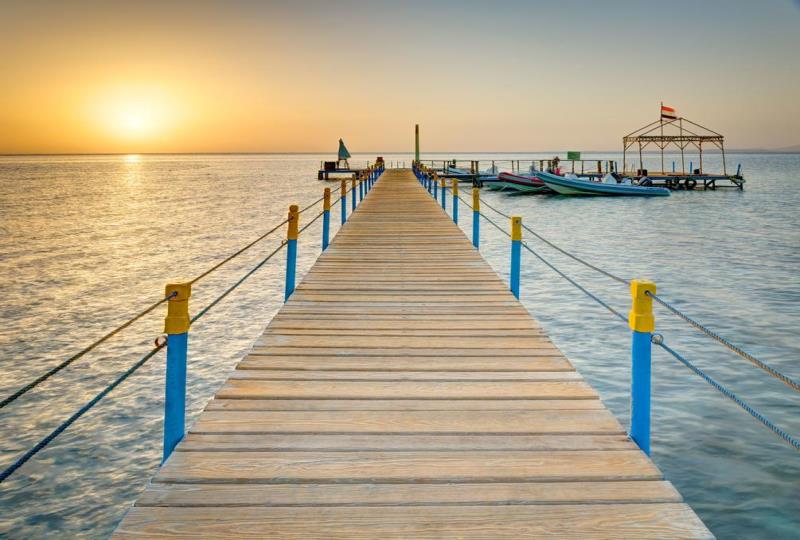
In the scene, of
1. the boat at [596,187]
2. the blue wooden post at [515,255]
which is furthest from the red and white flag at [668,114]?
the blue wooden post at [515,255]

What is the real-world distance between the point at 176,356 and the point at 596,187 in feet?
128

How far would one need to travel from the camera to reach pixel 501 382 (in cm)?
416

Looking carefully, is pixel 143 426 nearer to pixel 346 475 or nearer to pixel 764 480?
pixel 346 475

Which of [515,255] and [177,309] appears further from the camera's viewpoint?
[515,255]

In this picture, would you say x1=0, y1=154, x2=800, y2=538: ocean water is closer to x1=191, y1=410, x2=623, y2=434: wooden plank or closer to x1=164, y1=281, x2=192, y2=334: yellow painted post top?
x1=191, y1=410, x2=623, y2=434: wooden plank

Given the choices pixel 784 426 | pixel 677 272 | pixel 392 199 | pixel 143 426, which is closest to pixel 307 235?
pixel 392 199

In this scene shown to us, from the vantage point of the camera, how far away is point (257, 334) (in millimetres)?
9891

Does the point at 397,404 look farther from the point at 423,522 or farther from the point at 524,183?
the point at 524,183

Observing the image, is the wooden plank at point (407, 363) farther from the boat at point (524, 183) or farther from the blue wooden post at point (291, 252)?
the boat at point (524, 183)

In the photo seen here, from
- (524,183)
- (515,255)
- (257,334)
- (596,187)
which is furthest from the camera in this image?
(524,183)

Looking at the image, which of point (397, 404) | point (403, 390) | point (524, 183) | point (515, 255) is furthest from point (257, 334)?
point (524, 183)

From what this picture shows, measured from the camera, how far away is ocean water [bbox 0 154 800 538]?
198 inches

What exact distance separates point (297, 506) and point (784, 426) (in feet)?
19.7

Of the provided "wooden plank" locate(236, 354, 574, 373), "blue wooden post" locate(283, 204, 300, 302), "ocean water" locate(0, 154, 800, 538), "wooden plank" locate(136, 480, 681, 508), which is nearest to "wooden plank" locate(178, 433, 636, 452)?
"wooden plank" locate(136, 480, 681, 508)
